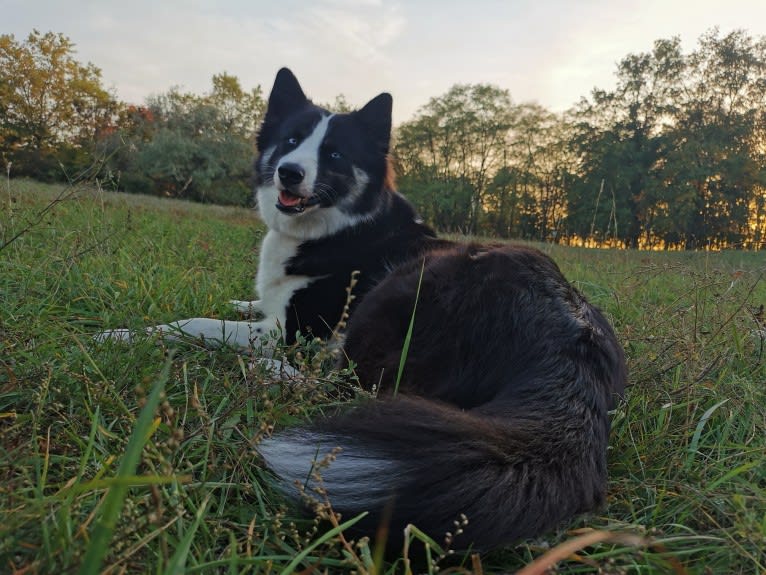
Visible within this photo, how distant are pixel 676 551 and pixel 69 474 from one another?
4.99 ft

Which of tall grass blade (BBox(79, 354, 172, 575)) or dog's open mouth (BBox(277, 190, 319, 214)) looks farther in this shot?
dog's open mouth (BBox(277, 190, 319, 214))

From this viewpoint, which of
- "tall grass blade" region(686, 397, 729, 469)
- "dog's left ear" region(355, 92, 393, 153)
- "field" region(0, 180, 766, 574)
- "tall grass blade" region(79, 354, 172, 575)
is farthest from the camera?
"dog's left ear" region(355, 92, 393, 153)

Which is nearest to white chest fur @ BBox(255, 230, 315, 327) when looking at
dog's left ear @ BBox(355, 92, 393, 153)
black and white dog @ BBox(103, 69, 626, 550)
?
black and white dog @ BBox(103, 69, 626, 550)

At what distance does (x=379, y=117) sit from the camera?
12.6 ft

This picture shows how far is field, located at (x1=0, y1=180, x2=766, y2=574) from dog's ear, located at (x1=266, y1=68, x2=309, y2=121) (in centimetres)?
158

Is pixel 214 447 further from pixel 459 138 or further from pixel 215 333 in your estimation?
pixel 459 138

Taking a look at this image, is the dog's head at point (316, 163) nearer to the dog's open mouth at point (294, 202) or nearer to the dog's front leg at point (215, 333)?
the dog's open mouth at point (294, 202)

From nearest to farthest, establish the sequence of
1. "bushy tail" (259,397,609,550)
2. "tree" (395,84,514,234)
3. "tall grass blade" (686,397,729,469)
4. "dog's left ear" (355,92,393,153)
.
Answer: "bushy tail" (259,397,609,550), "tall grass blade" (686,397,729,469), "dog's left ear" (355,92,393,153), "tree" (395,84,514,234)

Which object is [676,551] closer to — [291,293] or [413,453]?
[413,453]

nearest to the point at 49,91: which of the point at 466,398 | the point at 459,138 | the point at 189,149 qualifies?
the point at 189,149

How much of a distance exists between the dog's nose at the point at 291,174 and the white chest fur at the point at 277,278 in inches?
14.4

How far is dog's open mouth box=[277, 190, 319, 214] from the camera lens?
3336 mm

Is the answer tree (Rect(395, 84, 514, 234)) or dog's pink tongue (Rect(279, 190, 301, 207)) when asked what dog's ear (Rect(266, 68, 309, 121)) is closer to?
dog's pink tongue (Rect(279, 190, 301, 207))

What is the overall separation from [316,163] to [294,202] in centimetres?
31
